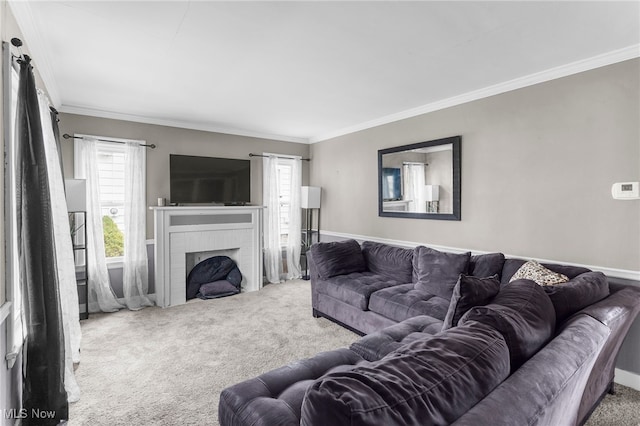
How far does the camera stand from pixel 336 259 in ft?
12.7

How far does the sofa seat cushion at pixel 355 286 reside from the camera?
3289mm

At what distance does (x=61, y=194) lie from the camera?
2703mm

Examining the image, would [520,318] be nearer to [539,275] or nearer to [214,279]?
[539,275]

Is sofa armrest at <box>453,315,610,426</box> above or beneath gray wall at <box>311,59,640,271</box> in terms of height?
beneath

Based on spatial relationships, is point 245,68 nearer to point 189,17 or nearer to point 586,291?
point 189,17

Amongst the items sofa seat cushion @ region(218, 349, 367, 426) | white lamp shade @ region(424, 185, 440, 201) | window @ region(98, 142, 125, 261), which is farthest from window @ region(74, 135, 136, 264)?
white lamp shade @ region(424, 185, 440, 201)

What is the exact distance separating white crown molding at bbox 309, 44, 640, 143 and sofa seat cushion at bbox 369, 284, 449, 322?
6.80ft

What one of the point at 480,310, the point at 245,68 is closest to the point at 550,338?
the point at 480,310

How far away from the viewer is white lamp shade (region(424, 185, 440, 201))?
3.84 meters

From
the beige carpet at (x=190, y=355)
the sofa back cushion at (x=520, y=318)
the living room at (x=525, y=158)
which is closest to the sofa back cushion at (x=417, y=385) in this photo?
the sofa back cushion at (x=520, y=318)

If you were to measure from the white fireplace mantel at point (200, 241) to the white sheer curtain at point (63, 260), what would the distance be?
4.75 feet

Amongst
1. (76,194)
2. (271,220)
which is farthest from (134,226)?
(271,220)

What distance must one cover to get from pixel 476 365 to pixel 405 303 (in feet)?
6.26

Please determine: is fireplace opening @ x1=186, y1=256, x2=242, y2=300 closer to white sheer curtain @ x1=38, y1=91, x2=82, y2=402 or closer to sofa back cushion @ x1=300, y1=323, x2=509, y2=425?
white sheer curtain @ x1=38, y1=91, x2=82, y2=402
